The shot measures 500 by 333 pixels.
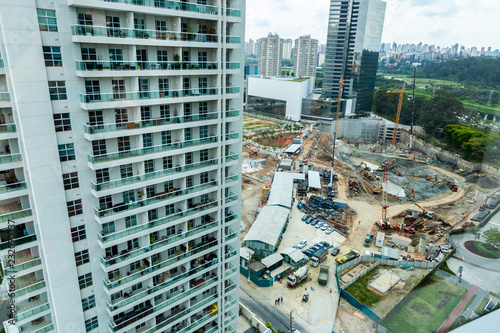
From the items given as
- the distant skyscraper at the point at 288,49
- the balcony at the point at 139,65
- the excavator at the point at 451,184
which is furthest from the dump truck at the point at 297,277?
the distant skyscraper at the point at 288,49

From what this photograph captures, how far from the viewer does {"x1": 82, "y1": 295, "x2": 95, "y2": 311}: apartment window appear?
4938mm

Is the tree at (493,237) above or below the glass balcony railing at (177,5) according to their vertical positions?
below

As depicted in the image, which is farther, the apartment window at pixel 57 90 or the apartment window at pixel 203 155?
the apartment window at pixel 203 155

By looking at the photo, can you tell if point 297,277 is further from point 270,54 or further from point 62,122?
point 270,54

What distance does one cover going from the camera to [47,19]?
A: 3.75 metres

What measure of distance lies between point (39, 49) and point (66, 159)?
4.54 feet

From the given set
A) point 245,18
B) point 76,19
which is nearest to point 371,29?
point 245,18

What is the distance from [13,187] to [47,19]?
2182 millimetres

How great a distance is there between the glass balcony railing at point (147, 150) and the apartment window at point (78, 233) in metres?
1.03

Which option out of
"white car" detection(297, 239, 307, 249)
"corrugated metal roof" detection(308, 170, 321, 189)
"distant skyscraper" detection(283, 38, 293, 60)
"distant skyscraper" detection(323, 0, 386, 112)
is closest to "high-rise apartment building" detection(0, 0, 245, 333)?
"white car" detection(297, 239, 307, 249)

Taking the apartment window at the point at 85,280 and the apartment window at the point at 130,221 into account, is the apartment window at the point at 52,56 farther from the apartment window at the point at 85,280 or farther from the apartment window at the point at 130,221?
the apartment window at the point at 85,280

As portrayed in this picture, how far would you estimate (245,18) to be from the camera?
17.5 ft

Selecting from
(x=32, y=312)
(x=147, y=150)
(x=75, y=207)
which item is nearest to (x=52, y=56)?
(x=147, y=150)

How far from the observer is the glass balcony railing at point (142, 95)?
425 cm
